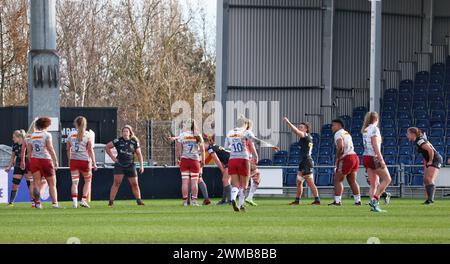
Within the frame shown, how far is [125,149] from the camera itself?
30.3 m

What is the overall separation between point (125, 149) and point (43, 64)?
7692 millimetres

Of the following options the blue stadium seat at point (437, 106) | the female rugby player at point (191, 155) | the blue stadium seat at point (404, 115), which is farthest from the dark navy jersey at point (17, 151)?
the blue stadium seat at point (437, 106)

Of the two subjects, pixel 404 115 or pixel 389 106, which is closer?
pixel 404 115

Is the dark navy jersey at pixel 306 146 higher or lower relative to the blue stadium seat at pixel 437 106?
lower

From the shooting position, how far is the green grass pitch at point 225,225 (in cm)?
1927

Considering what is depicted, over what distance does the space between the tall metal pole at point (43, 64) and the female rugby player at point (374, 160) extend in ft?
41.7

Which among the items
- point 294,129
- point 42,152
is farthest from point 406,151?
point 42,152

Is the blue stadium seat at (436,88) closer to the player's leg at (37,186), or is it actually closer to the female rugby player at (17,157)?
the female rugby player at (17,157)

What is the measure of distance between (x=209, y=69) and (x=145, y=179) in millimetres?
36657

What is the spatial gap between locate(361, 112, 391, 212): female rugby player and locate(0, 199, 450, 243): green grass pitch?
0.43 m

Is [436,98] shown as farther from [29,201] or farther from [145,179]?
[29,201]

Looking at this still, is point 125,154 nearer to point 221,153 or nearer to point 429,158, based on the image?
point 221,153
